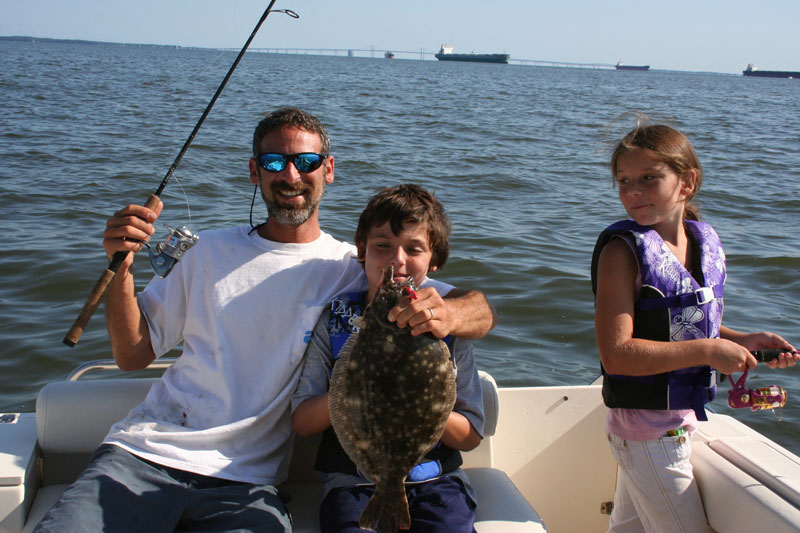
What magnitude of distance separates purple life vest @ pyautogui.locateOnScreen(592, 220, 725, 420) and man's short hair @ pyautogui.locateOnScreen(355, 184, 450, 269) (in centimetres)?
69

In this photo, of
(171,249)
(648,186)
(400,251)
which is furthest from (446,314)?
(171,249)

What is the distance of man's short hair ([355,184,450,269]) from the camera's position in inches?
118

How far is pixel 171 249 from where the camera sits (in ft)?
10.0

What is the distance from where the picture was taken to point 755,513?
3.04 metres

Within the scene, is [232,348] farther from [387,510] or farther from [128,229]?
[387,510]

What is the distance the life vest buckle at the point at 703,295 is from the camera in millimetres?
3020

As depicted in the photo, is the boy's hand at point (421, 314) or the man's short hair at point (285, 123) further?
the man's short hair at point (285, 123)

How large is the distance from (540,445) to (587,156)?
48.9 feet

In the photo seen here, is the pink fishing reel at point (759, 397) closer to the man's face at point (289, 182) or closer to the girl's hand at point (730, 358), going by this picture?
the girl's hand at point (730, 358)

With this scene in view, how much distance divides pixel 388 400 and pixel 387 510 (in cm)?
39

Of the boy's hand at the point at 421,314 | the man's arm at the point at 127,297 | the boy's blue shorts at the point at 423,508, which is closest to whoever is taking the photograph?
the boy's hand at the point at 421,314

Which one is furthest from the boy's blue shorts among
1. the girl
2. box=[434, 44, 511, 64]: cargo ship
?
box=[434, 44, 511, 64]: cargo ship

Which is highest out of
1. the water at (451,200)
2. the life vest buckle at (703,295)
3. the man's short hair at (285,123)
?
the man's short hair at (285,123)

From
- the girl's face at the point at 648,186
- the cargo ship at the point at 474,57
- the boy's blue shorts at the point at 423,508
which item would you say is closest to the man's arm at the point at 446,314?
the boy's blue shorts at the point at 423,508
